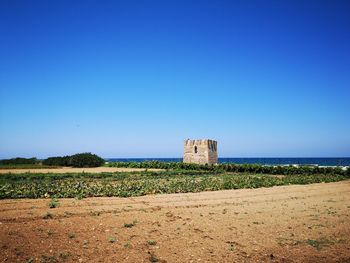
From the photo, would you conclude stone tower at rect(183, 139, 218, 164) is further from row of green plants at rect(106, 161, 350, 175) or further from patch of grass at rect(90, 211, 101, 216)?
patch of grass at rect(90, 211, 101, 216)

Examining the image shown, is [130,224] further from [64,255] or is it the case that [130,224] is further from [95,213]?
[64,255]

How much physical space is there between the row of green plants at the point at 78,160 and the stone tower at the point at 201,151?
580 inches

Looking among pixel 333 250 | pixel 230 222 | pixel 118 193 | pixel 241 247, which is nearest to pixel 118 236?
pixel 241 247

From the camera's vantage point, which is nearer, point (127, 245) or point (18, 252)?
point (18, 252)

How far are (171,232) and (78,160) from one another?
132 ft

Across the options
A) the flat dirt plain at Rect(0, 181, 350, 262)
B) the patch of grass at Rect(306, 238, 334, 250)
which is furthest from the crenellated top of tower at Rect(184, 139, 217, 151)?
the patch of grass at Rect(306, 238, 334, 250)

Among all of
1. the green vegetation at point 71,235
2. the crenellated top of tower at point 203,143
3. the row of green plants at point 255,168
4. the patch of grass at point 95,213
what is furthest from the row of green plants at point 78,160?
the green vegetation at point 71,235

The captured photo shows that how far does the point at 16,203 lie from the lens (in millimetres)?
12273

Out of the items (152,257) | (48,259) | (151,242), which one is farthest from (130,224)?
(48,259)

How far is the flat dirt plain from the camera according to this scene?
699 cm

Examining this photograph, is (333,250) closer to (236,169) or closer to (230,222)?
(230,222)

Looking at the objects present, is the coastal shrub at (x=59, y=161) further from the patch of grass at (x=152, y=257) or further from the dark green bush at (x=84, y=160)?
the patch of grass at (x=152, y=257)

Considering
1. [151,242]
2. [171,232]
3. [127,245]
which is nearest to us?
[127,245]

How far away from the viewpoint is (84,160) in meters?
46.3
